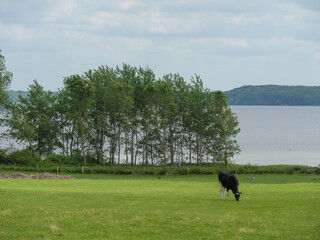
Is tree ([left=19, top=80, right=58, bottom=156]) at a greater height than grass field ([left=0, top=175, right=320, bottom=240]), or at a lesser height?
greater

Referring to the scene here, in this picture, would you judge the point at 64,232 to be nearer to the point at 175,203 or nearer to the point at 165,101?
the point at 175,203

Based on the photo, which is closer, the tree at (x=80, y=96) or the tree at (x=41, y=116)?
the tree at (x=80, y=96)

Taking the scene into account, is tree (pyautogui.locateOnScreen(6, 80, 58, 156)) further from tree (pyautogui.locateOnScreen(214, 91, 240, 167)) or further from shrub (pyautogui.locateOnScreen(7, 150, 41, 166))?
tree (pyautogui.locateOnScreen(214, 91, 240, 167))

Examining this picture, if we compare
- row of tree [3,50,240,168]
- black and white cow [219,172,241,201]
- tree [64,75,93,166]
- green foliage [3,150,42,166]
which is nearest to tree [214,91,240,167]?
row of tree [3,50,240,168]

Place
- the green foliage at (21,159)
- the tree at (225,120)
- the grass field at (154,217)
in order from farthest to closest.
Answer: the tree at (225,120) < the green foliage at (21,159) < the grass field at (154,217)

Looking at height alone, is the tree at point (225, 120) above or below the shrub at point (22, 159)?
above

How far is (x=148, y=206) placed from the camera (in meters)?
26.4

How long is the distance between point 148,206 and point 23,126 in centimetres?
6161

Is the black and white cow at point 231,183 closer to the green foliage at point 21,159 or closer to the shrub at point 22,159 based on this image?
the green foliage at point 21,159

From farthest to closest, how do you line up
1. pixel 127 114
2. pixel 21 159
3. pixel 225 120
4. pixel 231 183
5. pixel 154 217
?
pixel 127 114 → pixel 225 120 → pixel 21 159 → pixel 231 183 → pixel 154 217

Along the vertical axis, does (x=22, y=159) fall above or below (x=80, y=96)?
below

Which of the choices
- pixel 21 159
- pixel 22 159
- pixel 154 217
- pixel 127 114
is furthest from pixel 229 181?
pixel 127 114

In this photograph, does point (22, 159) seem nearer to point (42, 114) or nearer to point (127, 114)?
point (42, 114)

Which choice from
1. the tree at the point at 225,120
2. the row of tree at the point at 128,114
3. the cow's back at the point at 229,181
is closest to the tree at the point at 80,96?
the row of tree at the point at 128,114
